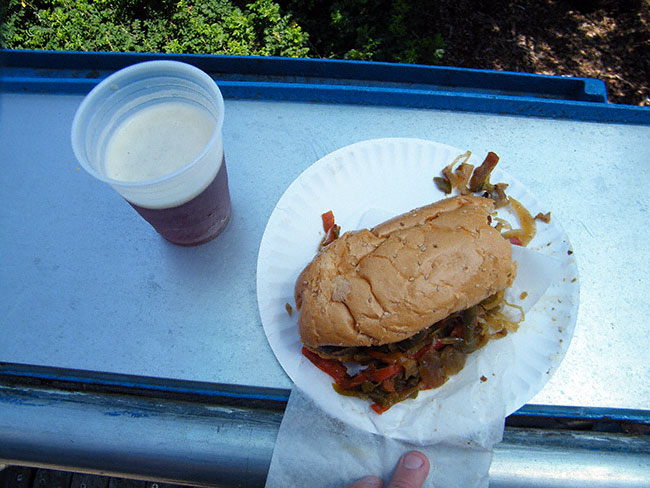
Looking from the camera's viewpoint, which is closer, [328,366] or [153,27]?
[328,366]

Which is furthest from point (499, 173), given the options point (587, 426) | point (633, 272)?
point (587, 426)

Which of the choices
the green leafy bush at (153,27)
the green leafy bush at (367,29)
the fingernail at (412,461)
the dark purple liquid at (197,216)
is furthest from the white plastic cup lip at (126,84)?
the green leafy bush at (367,29)

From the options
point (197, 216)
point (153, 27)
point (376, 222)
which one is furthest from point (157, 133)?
point (153, 27)

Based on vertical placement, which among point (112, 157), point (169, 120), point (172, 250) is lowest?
point (172, 250)

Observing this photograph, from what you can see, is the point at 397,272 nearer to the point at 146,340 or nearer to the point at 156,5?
the point at 146,340

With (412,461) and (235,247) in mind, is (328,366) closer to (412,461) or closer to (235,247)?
(412,461)

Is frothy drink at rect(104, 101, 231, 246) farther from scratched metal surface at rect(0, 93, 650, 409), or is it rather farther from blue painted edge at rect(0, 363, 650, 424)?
blue painted edge at rect(0, 363, 650, 424)

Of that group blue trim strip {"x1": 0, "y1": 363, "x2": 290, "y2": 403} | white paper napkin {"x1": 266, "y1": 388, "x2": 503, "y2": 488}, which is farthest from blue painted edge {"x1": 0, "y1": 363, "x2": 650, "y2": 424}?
white paper napkin {"x1": 266, "y1": 388, "x2": 503, "y2": 488}
